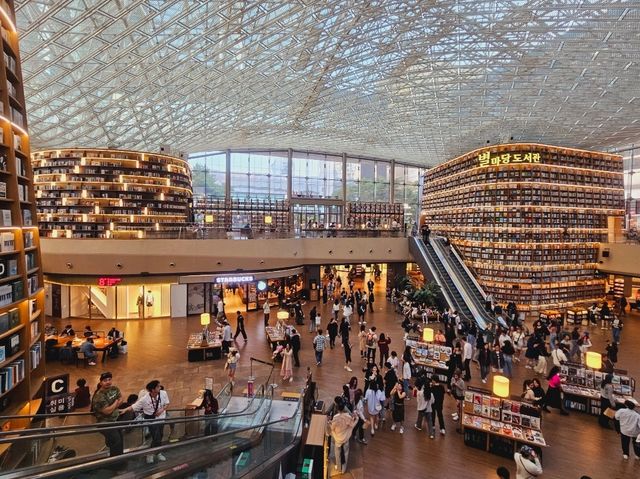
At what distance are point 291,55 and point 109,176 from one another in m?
10.3

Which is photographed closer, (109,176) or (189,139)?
(109,176)

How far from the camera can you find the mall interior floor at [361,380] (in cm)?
604

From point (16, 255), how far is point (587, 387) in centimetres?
1123

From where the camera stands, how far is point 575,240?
62.2 ft

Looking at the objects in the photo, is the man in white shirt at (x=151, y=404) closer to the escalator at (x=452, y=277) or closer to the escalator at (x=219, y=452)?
the escalator at (x=219, y=452)

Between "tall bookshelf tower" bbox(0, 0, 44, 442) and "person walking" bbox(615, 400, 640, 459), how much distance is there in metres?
9.35

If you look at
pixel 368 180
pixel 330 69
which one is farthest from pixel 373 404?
pixel 368 180

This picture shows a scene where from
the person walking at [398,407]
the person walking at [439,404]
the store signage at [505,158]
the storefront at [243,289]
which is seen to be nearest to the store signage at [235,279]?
the storefront at [243,289]

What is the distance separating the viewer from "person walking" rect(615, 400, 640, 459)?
6152 mm

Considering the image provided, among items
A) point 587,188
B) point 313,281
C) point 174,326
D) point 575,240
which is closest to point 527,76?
point 587,188

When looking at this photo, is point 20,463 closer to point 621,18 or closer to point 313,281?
point 313,281

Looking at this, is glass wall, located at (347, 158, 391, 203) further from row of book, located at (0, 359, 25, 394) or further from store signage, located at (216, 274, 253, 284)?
row of book, located at (0, 359, 25, 394)

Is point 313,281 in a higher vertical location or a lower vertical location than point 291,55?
lower

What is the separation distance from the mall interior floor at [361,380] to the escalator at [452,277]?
9.38 feet
